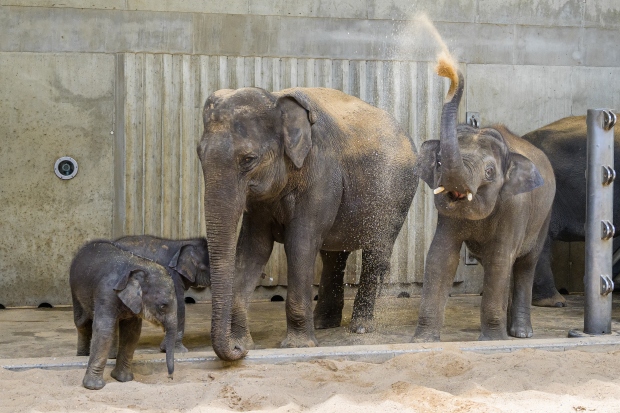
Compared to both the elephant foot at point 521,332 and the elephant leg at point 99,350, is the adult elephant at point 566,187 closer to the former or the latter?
the elephant foot at point 521,332

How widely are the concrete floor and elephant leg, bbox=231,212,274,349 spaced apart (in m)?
0.43

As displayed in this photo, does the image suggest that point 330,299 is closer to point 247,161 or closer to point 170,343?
point 247,161

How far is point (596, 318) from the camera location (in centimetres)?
708

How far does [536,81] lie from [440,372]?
17.9ft

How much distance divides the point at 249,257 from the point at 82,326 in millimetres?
1332

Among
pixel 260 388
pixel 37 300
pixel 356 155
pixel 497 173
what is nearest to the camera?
pixel 260 388

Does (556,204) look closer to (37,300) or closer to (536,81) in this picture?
(536,81)

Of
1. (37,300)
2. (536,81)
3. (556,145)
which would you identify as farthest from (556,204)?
(37,300)

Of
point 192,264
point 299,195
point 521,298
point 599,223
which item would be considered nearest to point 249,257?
point 192,264

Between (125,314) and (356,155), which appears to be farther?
(356,155)

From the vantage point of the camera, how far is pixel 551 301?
9461 mm

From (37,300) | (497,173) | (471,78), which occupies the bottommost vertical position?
(37,300)

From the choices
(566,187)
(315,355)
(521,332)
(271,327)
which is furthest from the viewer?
(566,187)

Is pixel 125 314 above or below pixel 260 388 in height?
above
